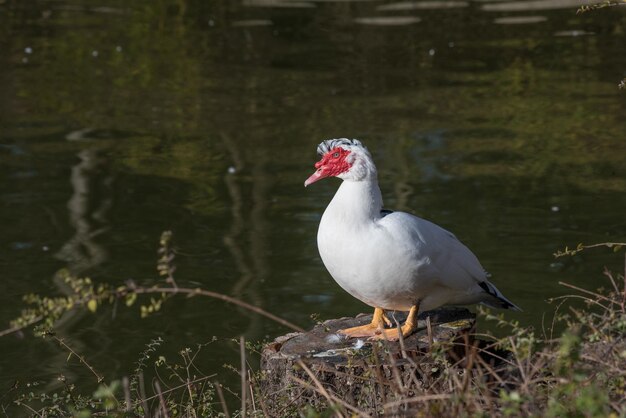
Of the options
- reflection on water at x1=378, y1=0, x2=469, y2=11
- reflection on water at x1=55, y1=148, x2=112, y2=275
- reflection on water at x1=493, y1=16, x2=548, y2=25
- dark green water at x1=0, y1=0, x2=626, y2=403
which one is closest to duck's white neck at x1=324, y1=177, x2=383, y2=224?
dark green water at x1=0, y1=0, x2=626, y2=403

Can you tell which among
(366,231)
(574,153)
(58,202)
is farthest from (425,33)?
(366,231)

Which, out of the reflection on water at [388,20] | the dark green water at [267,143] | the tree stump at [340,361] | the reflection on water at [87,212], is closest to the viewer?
the tree stump at [340,361]

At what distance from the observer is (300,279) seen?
7.79m

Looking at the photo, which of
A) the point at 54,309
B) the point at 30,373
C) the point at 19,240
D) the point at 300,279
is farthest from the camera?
the point at 19,240

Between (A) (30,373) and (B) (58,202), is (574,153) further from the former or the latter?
(A) (30,373)

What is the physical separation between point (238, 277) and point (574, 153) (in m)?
3.86

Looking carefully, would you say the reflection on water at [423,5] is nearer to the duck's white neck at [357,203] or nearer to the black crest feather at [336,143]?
the black crest feather at [336,143]

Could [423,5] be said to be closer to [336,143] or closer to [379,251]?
[336,143]

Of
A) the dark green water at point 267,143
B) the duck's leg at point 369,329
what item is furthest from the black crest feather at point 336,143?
the dark green water at point 267,143

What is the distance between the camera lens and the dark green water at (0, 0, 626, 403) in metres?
7.61

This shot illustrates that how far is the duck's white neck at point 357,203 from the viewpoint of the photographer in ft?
16.0

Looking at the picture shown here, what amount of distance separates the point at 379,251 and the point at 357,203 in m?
0.23

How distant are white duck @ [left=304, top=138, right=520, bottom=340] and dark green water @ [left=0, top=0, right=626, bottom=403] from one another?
5.66 feet

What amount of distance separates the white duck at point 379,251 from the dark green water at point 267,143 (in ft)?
5.66
